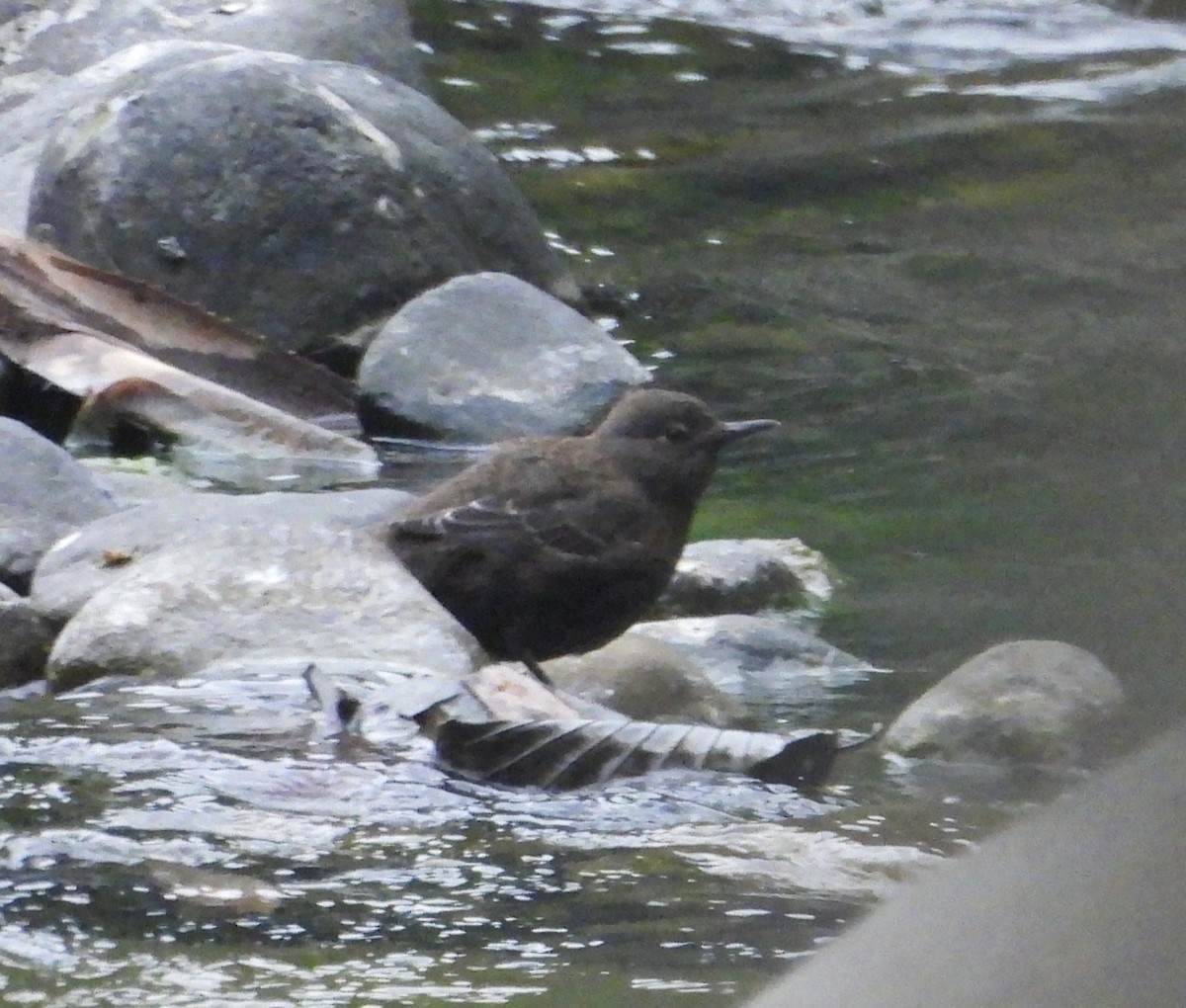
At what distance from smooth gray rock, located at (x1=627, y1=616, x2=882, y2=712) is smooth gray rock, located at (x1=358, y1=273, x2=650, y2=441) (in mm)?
1991

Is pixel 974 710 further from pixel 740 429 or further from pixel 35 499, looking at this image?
pixel 35 499

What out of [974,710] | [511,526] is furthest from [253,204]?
[974,710]

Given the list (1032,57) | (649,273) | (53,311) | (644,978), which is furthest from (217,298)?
(1032,57)

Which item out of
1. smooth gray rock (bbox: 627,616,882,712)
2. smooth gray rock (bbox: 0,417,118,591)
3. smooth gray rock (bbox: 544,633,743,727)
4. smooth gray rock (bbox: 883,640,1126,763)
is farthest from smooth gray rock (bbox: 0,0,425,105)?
smooth gray rock (bbox: 883,640,1126,763)

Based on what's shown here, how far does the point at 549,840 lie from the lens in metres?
3.27

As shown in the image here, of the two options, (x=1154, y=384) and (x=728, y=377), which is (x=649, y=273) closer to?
(x=728, y=377)

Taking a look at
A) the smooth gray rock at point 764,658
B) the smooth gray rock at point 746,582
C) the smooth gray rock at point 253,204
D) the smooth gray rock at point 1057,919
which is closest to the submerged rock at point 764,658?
the smooth gray rock at point 764,658

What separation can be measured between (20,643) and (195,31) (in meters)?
6.71

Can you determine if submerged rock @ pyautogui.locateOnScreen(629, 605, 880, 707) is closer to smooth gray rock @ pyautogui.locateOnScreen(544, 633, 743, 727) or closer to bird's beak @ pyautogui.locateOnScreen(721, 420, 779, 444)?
smooth gray rock @ pyautogui.locateOnScreen(544, 633, 743, 727)

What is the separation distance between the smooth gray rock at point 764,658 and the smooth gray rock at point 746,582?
0.92ft

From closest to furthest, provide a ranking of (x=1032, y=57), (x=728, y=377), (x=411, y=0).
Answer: (x=728, y=377)
(x=1032, y=57)
(x=411, y=0)

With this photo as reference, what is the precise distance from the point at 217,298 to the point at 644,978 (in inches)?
225

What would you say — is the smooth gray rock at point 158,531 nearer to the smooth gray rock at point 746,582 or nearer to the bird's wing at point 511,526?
the bird's wing at point 511,526

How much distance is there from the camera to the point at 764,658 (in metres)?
4.89
